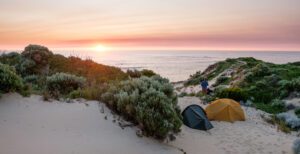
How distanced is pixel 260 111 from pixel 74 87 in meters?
11.7

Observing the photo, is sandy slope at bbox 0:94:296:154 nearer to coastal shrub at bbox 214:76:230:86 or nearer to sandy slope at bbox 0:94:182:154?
sandy slope at bbox 0:94:182:154

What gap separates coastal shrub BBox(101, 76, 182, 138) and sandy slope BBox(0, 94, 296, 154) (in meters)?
0.30

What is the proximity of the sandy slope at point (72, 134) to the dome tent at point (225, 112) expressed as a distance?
4.22m

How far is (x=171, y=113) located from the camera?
9.24m

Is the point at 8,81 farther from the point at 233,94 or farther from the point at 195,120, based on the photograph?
the point at 233,94

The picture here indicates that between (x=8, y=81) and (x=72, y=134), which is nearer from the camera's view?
(x=72, y=134)

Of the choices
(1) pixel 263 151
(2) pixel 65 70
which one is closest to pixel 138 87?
(1) pixel 263 151

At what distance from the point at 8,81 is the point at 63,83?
8.29ft

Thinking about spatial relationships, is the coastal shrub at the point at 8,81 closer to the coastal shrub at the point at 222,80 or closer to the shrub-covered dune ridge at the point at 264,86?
the shrub-covered dune ridge at the point at 264,86

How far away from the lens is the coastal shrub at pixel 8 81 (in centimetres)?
902

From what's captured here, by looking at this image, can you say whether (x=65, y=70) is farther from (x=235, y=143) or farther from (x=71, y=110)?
(x=235, y=143)

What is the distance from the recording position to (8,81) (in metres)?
9.14

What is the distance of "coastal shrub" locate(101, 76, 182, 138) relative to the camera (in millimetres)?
8867

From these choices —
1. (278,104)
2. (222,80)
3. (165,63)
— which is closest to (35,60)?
(278,104)
